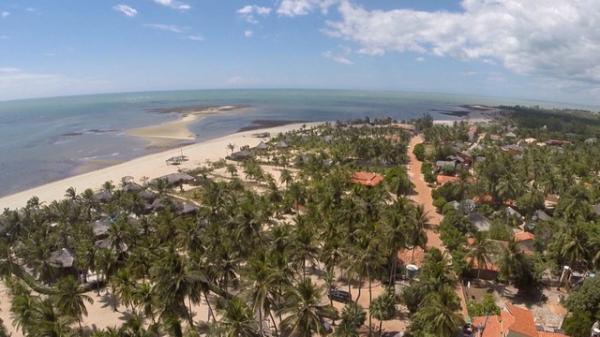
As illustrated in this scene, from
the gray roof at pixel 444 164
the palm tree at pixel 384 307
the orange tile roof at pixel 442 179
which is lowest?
the palm tree at pixel 384 307

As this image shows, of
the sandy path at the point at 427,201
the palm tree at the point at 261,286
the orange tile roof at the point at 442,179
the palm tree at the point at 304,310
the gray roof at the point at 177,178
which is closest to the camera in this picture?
the palm tree at the point at 304,310

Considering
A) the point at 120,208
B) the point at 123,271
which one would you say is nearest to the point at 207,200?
the point at 120,208

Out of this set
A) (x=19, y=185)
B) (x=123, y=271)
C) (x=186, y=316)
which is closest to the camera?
(x=186, y=316)

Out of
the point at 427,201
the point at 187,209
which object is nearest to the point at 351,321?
the point at 187,209

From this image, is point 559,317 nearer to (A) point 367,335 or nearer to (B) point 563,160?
(A) point 367,335

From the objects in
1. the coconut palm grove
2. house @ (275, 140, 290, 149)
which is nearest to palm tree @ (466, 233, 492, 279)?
the coconut palm grove

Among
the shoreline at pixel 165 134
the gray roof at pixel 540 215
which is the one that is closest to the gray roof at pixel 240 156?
the shoreline at pixel 165 134

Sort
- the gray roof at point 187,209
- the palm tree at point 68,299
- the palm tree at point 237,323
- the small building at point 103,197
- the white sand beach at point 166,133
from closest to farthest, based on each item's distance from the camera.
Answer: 1. the palm tree at point 237,323
2. the palm tree at point 68,299
3. the gray roof at point 187,209
4. the small building at point 103,197
5. the white sand beach at point 166,133

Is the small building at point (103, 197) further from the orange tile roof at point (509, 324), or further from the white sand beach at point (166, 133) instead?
the white sand beach at point (166, 133)
